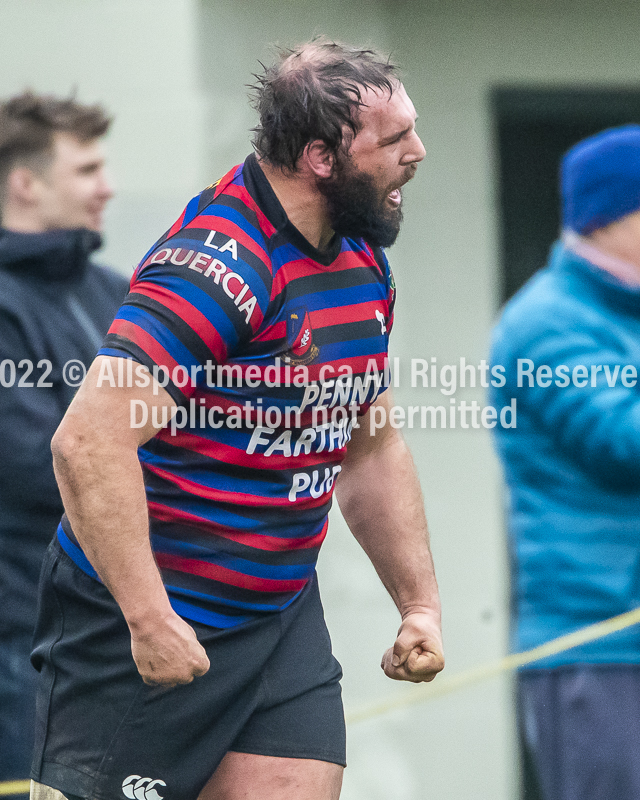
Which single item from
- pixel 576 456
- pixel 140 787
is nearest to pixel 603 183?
pixel 576 456

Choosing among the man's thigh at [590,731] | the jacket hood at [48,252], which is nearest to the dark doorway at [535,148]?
the jacket hood at [48,252]

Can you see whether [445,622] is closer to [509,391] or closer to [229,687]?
[509,391]

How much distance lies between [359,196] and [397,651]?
2.53 ft

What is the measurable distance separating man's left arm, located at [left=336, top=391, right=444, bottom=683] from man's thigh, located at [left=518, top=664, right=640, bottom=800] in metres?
0.48

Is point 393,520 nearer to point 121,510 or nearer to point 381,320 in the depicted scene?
point 381,320

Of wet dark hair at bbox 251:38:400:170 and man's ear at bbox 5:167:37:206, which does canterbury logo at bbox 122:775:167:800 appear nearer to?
wet dark hair at bbox 251:38:400:170

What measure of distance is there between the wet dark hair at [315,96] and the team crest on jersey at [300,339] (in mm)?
240

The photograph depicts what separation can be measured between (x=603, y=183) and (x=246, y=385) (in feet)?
3.86

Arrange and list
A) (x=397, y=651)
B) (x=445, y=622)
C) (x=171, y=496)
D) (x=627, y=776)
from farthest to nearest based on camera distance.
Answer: (x=445, y=622)
(x=627, y=776)
(x=397, y=651)
(x=171, y=496)

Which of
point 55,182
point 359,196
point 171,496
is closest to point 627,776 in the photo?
point 171,496

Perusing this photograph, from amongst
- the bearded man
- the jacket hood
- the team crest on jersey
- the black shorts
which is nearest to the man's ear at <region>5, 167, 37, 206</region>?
the jacket hood

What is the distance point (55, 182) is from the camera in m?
2.98

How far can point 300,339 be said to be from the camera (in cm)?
175

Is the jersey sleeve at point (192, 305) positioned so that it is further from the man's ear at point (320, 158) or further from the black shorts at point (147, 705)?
the black shorts at point (147, 705)
